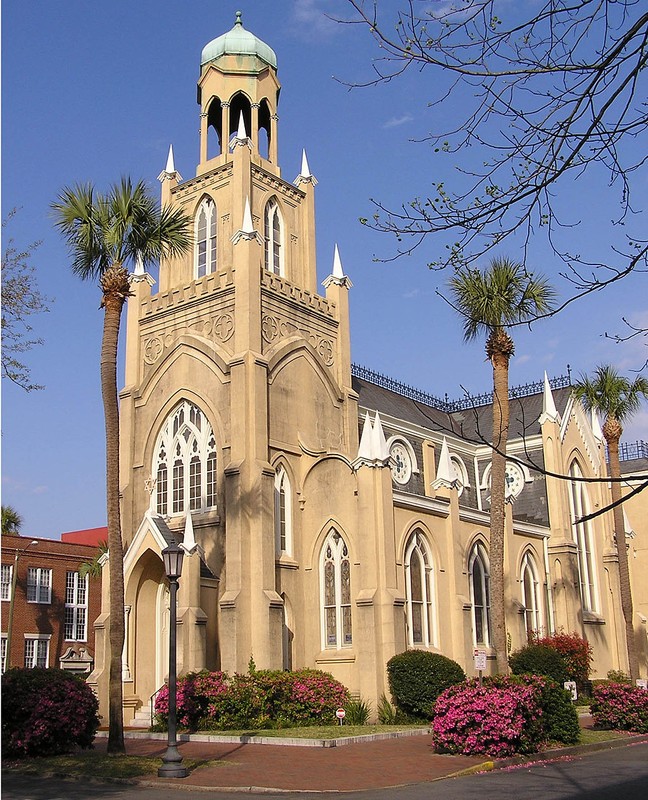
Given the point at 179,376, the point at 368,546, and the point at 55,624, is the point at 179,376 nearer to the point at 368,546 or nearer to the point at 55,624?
the point at 368,546

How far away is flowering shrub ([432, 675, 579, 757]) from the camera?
1981cm

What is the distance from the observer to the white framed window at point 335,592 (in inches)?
1197

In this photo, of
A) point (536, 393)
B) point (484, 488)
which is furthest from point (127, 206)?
point (536, 393)

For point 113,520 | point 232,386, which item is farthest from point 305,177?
point 113,520

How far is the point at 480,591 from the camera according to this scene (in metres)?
35.6

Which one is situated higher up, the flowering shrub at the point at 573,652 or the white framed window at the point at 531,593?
the white framed window at the point at 531,593

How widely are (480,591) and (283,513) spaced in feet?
29.3

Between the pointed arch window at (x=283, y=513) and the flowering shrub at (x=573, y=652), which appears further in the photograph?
the flowering shrub at (x=573, y=652)

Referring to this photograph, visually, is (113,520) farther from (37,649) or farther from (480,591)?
(37,649)

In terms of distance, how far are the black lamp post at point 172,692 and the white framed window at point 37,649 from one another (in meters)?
30.3

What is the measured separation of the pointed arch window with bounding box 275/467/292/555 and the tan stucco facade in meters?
0.05

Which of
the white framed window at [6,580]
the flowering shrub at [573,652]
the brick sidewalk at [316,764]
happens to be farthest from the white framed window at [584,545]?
the white framed window at [6,580]

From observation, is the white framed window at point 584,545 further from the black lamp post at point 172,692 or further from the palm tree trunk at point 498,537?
the black lamp post at point 172,692

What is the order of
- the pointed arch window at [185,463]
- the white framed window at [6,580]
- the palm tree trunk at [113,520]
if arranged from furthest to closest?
1. the white framed window at [6,580]
2. the pointed arch window at [185,463]
3. the palm tree trunk at [113,520]
